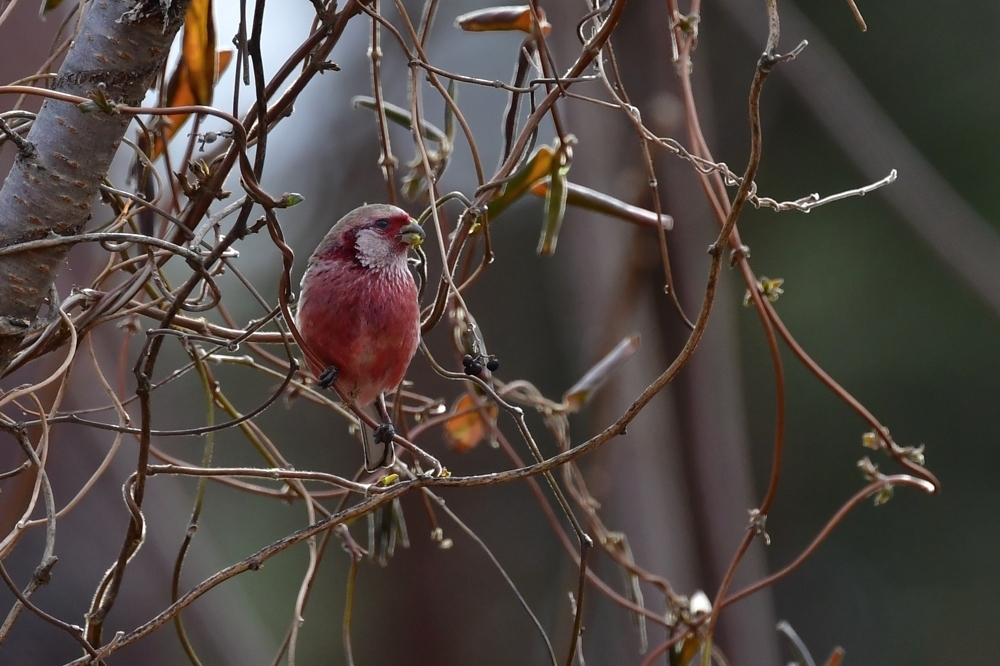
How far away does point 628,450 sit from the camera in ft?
13.9

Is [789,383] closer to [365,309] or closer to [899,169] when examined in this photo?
[899,169]

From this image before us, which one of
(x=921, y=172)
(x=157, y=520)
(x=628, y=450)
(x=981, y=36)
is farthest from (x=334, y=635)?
(x=981, y=36)

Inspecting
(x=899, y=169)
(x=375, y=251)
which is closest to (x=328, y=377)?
(x=375, y=251)

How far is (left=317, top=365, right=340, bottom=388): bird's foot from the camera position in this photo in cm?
185

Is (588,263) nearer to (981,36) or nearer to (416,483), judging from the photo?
(416,483)

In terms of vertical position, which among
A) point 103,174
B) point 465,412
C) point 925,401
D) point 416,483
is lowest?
point 925,401

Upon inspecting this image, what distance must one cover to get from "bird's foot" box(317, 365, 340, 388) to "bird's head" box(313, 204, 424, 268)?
0.96 ft

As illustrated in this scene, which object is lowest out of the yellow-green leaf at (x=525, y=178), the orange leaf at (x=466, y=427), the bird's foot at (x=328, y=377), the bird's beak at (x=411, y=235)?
the orange leaf at (x=466, y=427)

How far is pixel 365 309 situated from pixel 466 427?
0.42 m

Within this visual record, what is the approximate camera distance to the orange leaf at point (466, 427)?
7.11ft

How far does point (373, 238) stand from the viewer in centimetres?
212

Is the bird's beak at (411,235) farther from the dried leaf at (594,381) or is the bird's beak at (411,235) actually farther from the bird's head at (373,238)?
the dried leaf at (594,381)

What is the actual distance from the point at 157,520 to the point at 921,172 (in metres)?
3.80

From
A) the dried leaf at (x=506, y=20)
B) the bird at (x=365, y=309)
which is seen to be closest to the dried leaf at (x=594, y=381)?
the bird at (x=365, y=309)
